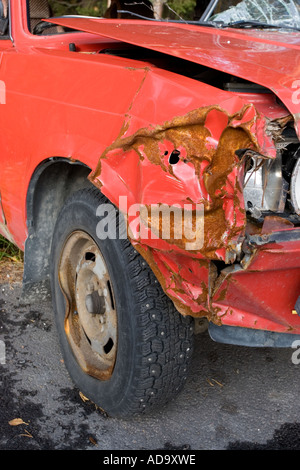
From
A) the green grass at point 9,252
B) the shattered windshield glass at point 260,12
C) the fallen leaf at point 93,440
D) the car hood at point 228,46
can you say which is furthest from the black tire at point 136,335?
the green grass at point 9,252

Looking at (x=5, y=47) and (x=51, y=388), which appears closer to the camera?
(x=51, y=388)

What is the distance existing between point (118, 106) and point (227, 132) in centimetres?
50

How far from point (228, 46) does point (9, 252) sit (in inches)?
103

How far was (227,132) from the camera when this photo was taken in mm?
1728

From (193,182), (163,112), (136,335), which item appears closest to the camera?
(193,182)

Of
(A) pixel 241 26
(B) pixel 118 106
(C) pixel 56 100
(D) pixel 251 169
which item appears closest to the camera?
(D) pixel 251 169

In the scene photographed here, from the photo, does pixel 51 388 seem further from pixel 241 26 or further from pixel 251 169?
pixel 241 26

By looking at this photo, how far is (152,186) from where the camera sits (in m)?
1.84

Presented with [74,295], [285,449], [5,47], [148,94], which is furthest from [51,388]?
[5,47]

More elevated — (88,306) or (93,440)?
(88,306)
